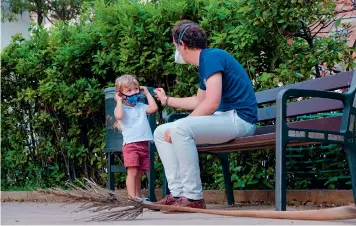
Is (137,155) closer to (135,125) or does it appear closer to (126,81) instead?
(135,125)

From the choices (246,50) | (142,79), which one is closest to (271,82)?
(246,50)

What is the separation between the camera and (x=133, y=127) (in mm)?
7172

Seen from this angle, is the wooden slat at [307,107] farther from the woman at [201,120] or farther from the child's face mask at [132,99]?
the child's face mask at [132,99]

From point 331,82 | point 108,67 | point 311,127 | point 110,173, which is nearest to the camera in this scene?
point 311,127

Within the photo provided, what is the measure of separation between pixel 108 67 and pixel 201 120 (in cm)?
319

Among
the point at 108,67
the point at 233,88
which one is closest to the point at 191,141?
the point at 233,88

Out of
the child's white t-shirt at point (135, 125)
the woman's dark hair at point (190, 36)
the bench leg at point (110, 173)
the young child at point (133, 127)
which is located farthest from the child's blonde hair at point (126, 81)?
the woman's dark hair at point (190, 36)

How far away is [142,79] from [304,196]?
7.52ft

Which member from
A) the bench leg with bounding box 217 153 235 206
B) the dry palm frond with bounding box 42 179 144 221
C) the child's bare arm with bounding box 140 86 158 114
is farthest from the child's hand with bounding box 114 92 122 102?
the dry palm frond with bounding box 42 179 144 221

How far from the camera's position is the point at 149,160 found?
22.7 ft

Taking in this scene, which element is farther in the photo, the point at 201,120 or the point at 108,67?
the point at 108,67

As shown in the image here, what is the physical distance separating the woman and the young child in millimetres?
1442

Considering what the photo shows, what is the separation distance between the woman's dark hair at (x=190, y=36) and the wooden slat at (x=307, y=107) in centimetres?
88

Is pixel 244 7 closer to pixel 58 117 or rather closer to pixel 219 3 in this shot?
pixel 219 3
